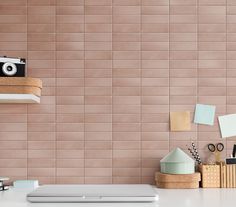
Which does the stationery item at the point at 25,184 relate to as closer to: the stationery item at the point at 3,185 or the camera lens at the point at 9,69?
the stationery item at the point at 3,185

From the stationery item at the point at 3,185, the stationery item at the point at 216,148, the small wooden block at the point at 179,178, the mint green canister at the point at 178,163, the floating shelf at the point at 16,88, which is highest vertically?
the floating shelf at the point at 16,88

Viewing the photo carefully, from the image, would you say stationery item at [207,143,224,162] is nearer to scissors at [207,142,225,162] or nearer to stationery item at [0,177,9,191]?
scissors at [207,142,225,162]

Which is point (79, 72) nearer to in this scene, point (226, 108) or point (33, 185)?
point (33, 185)

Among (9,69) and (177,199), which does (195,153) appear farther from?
(9,69)

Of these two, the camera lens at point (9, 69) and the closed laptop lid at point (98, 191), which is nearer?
the closed laptop lid at point (98, 191)

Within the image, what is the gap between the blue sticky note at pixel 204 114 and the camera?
2.31m

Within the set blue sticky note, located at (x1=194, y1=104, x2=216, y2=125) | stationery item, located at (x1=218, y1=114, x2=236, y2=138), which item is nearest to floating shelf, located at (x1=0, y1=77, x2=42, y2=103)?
blue sticky note, located at (x1=194, y1=104, x2=216, y2=125)

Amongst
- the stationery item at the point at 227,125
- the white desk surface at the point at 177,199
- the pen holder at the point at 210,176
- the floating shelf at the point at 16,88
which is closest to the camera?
the white desk surface at the point at 177,199

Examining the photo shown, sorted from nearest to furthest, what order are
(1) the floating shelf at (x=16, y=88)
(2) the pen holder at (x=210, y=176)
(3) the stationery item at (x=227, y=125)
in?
(1) the floating shelf at (x=16, y=88) < (2) the pen holder at (x=210, y=176) < (3) the stationery item at (x=227, y=125)

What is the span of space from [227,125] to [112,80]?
0.56m

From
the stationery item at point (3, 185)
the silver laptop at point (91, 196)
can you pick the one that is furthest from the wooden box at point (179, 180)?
the stationery item at point (3, 185)

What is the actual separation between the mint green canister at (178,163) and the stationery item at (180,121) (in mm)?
146

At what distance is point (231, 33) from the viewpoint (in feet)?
7.68

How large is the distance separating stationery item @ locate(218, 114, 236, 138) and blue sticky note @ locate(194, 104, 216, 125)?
41mm
